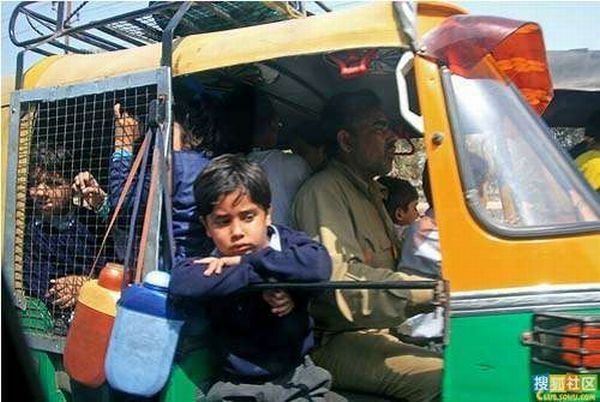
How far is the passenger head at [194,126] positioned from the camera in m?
3.22

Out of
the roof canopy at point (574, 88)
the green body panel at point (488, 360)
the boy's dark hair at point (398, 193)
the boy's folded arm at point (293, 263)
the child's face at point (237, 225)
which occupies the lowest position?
the green body panel at point (488, 360)

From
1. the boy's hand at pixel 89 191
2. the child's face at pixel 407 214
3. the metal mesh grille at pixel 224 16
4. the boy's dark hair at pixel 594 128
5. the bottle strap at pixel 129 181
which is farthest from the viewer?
the boy's dark hair at pixel 594 128

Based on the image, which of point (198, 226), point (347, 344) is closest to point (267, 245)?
point (198, 226)

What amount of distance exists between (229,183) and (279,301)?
443 mm

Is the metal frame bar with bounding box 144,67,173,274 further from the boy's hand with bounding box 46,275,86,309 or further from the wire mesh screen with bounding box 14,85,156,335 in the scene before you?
the boy's hand with bounding box 46,275,86,309

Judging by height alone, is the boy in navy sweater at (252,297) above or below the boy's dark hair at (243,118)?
below

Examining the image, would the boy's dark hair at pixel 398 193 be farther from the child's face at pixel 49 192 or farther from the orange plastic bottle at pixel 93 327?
the orange plastic bottle at pixel 93 327

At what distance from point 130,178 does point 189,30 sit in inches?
44.1

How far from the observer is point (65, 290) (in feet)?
11.2

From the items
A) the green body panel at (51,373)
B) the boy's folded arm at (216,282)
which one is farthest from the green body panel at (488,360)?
the green body panel at (51,373)

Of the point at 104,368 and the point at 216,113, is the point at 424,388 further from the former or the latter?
the point at 216,113

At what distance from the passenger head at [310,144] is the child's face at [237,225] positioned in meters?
0.77

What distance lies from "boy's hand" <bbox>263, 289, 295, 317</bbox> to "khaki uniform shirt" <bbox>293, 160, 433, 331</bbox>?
0.19 meters

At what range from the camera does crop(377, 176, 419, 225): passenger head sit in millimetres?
4402
